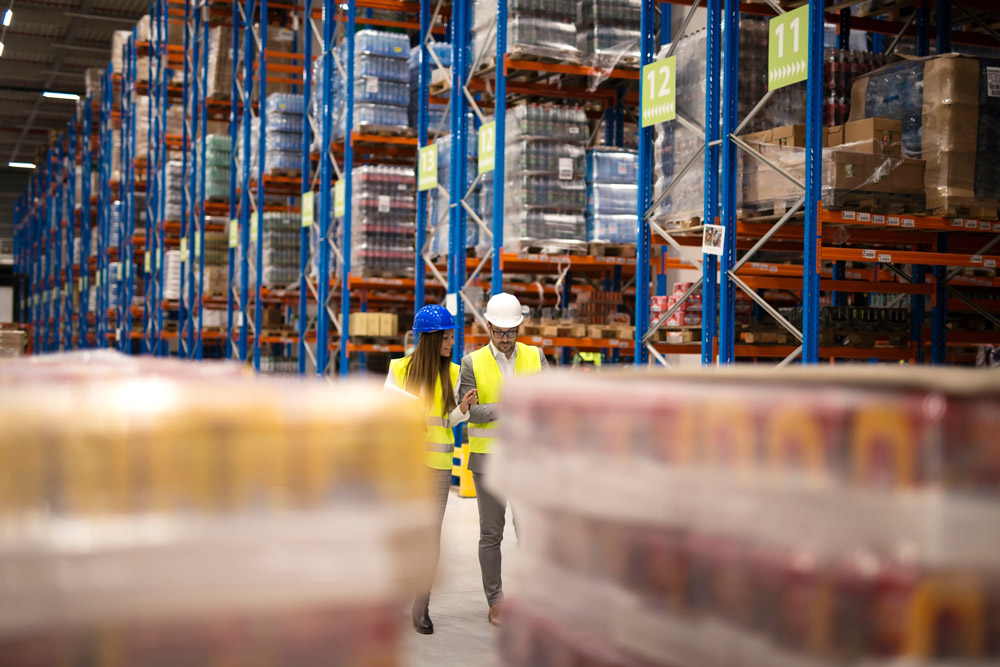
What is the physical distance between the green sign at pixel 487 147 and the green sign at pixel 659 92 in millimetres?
1801

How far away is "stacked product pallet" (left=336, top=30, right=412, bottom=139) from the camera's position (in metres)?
11.9

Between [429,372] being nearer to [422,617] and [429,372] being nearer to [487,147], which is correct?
[422,617]

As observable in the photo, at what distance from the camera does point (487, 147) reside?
9.58 metres

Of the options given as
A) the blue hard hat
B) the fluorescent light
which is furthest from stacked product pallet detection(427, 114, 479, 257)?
→ the fluorescent light

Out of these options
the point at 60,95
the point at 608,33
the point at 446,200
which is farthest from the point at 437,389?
the point at 60,95

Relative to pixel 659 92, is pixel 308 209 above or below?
below

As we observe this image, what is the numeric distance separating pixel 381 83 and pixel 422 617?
7867mm

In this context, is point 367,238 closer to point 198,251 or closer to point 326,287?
point 326,287

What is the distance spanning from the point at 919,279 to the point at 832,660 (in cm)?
810

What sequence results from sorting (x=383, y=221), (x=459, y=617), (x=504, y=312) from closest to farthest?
(x=459, y=617) < (x=504, y=312) < (x=383, y=221)

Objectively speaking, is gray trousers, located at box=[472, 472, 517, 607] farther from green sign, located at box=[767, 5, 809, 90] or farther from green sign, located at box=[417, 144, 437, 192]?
green sign, located at box=[417, 144, 437, 192]

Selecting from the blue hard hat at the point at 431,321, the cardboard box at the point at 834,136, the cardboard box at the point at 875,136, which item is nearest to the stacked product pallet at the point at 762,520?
the blue hard hat at the point at 431,321

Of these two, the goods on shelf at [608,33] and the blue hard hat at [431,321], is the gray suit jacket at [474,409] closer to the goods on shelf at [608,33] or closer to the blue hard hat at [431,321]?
the blue hard hat at [431,321]

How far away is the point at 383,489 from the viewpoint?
1.62m
